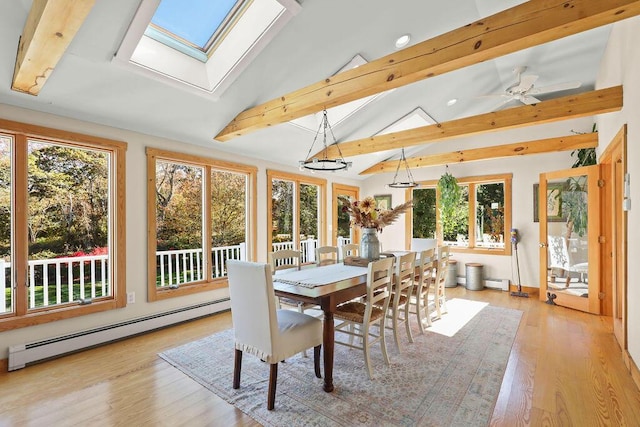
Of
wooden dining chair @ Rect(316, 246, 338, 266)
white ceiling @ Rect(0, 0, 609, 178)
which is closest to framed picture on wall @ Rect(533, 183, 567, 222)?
white ceiling @ Rect(0, 0, 609, 178)

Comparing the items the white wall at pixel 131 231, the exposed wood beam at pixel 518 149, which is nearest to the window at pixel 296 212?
the white wall at pixel 131 231

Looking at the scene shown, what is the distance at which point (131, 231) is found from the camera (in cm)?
359

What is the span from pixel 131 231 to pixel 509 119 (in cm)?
469

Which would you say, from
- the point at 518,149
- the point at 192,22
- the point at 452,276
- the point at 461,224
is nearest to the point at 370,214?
the point at 192,22

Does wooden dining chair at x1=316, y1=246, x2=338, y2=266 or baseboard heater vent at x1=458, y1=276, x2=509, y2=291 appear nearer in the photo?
wooden dining chair at x1=316, y1=246, x2=338, y2=266

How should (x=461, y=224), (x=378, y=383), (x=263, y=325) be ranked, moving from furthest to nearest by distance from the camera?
(x=461, y=224) → (x=378, y=383) → (x=263, y=325)

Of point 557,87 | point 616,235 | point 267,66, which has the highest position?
point 267,66

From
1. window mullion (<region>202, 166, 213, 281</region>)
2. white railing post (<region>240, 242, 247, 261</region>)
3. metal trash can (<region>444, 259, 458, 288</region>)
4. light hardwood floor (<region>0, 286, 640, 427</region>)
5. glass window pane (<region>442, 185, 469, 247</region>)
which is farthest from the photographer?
glass window pane (<region>442, 185, 469, 247</region>)

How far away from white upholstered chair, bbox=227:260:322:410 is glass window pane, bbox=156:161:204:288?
2210mm

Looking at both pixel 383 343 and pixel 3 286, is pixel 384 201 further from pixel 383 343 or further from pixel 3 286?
pixel 3 286

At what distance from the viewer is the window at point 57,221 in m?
2.86

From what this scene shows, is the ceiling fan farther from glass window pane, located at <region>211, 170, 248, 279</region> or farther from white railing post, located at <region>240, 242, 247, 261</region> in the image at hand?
white railing post, located at <region>240, 242, 247, 261</region>

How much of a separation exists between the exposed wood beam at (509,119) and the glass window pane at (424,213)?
266 cm

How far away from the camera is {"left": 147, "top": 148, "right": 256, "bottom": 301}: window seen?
3904mm
